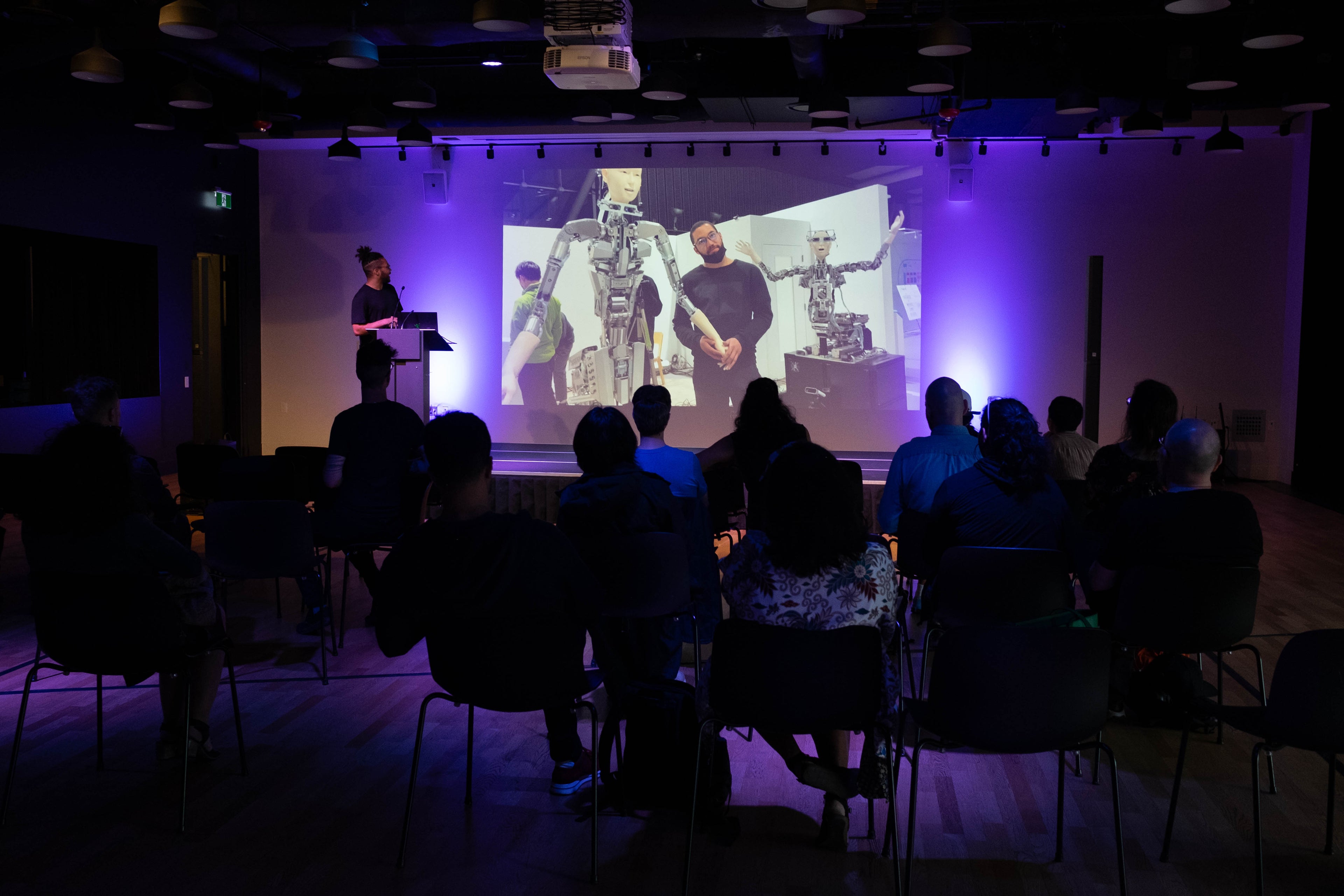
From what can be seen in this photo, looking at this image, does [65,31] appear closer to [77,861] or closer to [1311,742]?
[77,861]

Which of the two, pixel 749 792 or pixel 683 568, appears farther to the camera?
pixel 683 568

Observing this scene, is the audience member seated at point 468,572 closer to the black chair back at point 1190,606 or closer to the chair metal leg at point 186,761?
the chair metal leg at point 186,761

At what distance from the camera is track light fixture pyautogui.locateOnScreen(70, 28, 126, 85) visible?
6617 millimetres

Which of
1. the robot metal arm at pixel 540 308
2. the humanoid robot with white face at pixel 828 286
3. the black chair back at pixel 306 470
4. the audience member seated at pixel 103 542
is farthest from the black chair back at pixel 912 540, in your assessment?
the robot metal arm at pixel 540 308

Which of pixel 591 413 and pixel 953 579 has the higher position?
pixel 591 413

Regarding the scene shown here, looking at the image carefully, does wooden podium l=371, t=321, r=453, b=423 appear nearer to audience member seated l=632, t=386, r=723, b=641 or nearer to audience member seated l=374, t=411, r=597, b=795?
audience member seated l=632, t=386, r=723, b=641

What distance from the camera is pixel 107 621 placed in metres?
3.11

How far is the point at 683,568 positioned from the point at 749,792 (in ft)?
2.59

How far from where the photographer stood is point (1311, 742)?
8.52 feet

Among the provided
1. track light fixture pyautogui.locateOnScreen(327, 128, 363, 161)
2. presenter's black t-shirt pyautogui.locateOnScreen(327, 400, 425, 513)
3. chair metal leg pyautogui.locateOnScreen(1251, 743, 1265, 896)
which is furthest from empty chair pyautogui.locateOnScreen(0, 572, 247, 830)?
track light fixture pyautogui.locateOnScreen(327, 128, 363, 161)

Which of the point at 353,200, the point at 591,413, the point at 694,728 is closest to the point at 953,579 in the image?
the point at 694,728

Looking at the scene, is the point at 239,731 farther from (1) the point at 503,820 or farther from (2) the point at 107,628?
(1) the point at 503,820

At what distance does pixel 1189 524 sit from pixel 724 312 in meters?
7.56

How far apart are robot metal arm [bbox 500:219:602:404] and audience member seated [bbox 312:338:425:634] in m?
6.02
